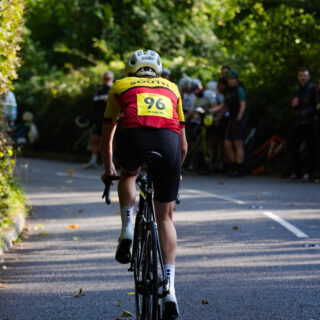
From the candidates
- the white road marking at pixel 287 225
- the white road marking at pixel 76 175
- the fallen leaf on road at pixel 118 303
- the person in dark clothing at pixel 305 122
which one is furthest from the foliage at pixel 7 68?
the person in dark clothing at pixel 305 122

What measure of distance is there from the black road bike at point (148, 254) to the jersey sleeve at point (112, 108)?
406mm

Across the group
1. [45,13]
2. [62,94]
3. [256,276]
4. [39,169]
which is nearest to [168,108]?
[256,276]

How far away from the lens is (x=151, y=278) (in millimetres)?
4816

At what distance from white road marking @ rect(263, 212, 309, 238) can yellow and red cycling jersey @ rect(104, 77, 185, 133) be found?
4.16 metres

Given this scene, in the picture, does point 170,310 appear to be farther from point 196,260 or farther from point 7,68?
point 7,68

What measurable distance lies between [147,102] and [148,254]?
0.99 metres

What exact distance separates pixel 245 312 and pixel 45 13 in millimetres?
37288

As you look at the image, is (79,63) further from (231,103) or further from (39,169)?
(231,103)

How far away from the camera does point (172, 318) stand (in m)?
4.76

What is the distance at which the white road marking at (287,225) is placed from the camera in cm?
905

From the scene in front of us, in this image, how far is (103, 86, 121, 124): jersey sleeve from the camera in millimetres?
5258

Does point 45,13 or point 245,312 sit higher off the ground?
point 45,13

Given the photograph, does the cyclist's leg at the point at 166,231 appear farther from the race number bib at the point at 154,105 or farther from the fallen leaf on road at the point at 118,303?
the fallen leaf on road at the point at 118,303

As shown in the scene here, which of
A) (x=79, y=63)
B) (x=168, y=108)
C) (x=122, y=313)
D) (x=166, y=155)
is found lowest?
(x=122, y=313)
